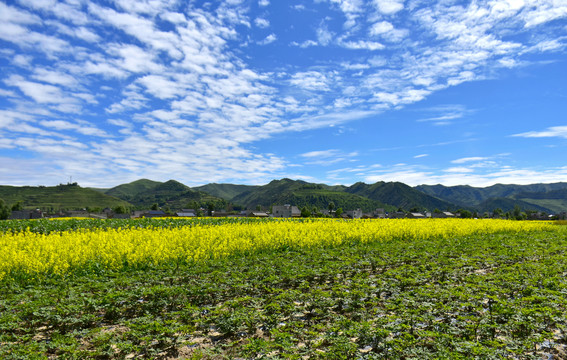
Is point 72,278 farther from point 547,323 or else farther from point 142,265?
point 547,323

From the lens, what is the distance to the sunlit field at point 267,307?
5.38 m

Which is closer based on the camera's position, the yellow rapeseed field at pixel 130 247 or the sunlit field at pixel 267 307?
the sunlit field at pixel 267 307

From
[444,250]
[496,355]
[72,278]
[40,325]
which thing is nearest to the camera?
[496,355]

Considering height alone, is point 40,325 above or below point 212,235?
below

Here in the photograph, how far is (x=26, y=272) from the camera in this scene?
10.6 meters

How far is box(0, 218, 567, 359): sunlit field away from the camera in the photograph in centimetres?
538

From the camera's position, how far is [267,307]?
708cm

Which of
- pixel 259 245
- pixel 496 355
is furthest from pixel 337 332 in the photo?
pixel 259 245

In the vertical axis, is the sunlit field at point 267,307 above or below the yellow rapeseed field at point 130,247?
below

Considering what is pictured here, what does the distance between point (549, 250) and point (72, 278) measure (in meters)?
22.2

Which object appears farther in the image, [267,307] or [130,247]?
[130,247]

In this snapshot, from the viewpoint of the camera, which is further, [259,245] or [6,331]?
[259,245]

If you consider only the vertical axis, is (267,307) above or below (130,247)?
below

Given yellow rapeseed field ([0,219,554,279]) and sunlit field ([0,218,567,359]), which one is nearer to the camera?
sunlit field ([0,218,567,359])
